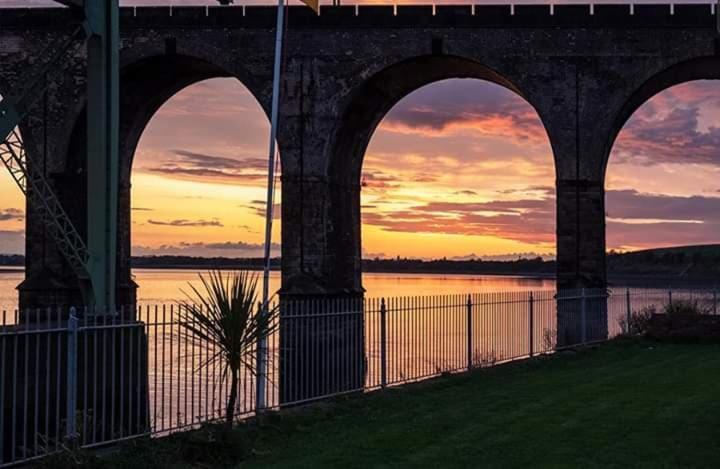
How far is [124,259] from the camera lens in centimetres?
3200

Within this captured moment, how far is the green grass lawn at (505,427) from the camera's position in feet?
32.8

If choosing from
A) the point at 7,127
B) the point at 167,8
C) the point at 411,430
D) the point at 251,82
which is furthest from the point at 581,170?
the point at 411,430

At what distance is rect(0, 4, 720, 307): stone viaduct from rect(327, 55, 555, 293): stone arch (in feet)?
0.22

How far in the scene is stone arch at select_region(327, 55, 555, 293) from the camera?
28.4m

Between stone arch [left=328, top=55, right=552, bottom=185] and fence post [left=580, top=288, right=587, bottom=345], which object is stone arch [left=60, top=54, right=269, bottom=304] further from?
fence post [left=580, top=288, right=587, bottom=345]

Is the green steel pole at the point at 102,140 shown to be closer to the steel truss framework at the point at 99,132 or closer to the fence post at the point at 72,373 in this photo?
the steel truss framework at the point at 99,132

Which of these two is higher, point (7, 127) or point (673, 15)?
point (673, 15)

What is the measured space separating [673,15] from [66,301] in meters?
20.0

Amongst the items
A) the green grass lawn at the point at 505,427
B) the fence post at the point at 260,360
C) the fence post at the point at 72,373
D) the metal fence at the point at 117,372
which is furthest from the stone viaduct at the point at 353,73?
the fence post at the point at 72,373

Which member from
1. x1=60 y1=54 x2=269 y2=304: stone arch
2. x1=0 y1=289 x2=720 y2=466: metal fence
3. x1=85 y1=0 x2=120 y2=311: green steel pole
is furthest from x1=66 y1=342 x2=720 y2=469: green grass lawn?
x1=60 y1=54 x2=269 y2=304: stone arch

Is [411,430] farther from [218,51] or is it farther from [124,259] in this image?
[124,259]

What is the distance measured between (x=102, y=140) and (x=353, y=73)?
30.1ft

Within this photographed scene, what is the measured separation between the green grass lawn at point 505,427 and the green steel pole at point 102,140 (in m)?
8.74

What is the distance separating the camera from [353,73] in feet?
92.4
